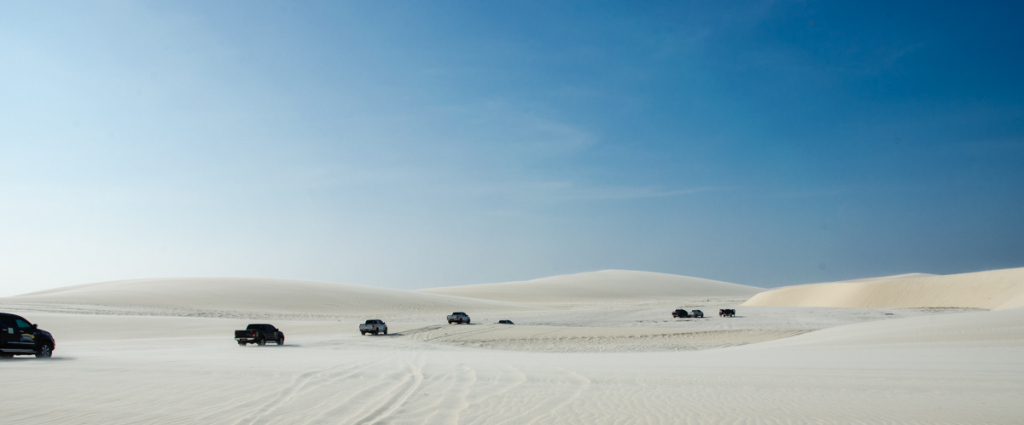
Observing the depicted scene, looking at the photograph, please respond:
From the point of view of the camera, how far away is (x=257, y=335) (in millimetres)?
30500

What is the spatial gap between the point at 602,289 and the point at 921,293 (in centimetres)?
7532

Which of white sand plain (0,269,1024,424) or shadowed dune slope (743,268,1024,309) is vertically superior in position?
shadowed dune slope (743,268,1024,309)

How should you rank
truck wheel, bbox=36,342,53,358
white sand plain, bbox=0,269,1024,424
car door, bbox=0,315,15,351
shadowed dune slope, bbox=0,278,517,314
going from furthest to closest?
shadowed dune slope, bbox=0,278,517,314, truck wheel, bbox=36,342,53,358, car door, bbox=0,315,15,351, white sand plain, bbox=0,269,1024,424

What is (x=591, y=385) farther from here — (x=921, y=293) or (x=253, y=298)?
(x=253, y=298)

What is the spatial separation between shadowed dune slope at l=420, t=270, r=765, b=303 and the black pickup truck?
7853 cm

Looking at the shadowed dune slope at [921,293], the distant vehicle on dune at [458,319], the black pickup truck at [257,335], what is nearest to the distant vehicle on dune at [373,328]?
the black pickup truck at [257,335]

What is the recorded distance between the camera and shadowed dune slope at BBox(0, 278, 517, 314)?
6769cm

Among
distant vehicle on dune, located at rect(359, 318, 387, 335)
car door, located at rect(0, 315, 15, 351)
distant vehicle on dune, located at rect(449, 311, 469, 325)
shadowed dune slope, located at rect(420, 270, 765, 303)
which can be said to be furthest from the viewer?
shadowed dune slope, located at rect(420, 270, 765, 303)

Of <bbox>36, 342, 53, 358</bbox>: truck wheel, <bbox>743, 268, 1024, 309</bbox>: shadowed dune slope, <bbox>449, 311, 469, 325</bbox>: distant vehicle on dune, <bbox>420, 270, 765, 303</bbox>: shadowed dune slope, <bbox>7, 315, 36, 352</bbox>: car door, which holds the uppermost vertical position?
<bbox>420, 270, 765, 303</bbox>: shadowed dune slope

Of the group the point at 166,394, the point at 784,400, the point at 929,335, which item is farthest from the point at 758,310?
the point at 166,394

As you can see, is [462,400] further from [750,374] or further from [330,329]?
[330,329]

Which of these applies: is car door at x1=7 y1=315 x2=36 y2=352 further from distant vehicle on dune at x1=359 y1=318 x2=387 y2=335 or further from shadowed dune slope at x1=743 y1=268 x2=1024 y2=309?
shadowed dune slope at x1=743 y1=268 x2=1024 y2=309

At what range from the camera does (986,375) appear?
13.3m

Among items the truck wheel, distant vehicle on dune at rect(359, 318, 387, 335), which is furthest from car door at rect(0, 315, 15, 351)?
distant vehicle on dune at rect(359, 318, 387, 335)
